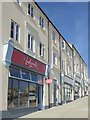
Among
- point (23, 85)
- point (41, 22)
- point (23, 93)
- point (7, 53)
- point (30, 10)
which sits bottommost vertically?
point (23, 93)

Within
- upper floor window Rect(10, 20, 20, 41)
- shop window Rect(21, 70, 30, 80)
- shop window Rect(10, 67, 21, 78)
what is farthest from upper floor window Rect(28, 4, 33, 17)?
shop window Rect(10, 67, 21, 78)

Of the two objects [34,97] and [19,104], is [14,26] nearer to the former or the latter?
[19,104]

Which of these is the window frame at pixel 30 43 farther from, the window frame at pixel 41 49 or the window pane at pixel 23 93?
the window pane at pixel 23 93

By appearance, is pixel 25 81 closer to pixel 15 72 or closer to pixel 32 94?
pixel 15 72

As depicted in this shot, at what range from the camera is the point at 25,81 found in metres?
21.6

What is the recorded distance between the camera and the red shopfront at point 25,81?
18.8m

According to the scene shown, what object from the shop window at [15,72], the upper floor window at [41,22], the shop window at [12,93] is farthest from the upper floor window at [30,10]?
the shop window at [12,93]

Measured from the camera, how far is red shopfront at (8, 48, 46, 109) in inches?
739

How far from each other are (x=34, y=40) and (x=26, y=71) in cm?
338

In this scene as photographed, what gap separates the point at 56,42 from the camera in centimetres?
3444

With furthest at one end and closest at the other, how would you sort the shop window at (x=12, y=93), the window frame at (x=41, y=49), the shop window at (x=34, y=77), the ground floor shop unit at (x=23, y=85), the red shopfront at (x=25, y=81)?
1. the window frame at (x=41, y=49)
2. the shop window at (x=34, y=77)
3. the red shopfront at (x=25, y=81)
4. the shop window at (x=12, y=93)
5. the ground floor shop unit at (x=23, y=85)

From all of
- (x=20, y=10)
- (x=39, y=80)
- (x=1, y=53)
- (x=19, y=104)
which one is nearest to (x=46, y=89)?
(x=39, y=80)

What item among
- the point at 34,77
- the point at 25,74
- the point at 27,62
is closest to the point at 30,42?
the point at 27,62

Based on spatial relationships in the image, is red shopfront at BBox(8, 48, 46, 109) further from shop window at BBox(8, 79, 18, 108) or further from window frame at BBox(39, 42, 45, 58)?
window frame at BBox(39, 42, 45, 58)
